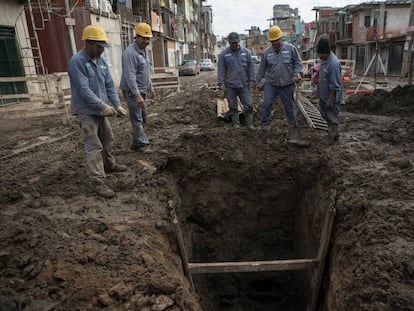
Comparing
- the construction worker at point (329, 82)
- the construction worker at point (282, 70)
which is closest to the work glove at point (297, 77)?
the construction worker at point (282, 70)

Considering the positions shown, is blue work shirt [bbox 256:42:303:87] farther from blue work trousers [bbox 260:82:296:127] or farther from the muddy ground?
the muddy ground

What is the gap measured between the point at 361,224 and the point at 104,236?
8.63 feet

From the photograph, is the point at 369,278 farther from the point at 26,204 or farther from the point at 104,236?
the point at 26,204

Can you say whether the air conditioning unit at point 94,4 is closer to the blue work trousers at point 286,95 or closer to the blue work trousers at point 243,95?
the blue work trousers at point 243,95

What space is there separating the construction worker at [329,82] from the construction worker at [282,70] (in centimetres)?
40

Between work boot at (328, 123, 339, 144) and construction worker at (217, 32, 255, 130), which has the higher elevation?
construction worker at (217, 32, 255, 130)

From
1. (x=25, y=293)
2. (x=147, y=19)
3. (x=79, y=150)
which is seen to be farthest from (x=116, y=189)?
(x=147, y=19)

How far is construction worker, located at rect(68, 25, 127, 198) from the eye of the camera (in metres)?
4.03

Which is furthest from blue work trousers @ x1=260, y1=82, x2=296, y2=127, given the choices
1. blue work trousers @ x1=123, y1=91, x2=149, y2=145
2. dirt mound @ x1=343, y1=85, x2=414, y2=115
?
dirt mound @ x1=343, y1=85, x2=414, y2=115

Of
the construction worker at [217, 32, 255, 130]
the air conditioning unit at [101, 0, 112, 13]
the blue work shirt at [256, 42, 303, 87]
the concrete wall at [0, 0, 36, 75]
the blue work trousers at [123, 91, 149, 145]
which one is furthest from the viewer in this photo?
the air conditioning unit at [101, 0, 112, 13]

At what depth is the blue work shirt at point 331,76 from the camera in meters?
5.66

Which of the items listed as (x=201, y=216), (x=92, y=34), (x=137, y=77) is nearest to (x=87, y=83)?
(x=92, y=34)

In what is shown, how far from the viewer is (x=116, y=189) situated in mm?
4586

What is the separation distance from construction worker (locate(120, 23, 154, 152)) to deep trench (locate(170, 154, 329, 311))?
0.97 metres
